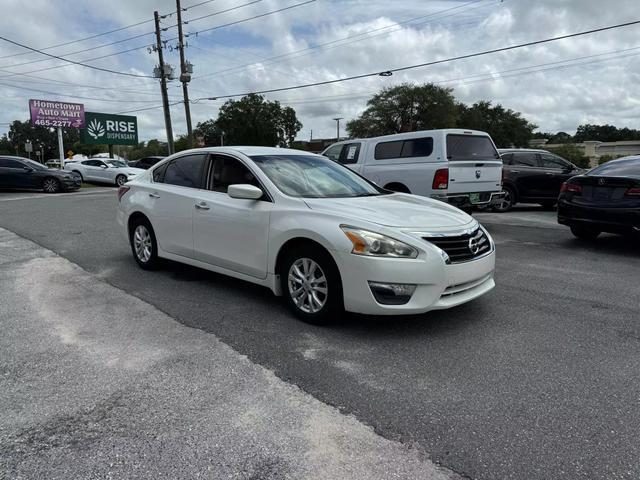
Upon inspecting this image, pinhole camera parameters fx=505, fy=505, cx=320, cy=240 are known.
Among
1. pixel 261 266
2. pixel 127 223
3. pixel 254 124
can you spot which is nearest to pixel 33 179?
pixel 127 223

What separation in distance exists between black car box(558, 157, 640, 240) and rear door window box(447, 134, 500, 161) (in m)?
2.19

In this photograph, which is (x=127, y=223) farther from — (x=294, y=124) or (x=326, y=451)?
(x=294, y=124)

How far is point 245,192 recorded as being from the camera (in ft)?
15.4

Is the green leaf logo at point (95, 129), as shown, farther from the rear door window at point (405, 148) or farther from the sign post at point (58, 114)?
the rear door window at point (405, 148)

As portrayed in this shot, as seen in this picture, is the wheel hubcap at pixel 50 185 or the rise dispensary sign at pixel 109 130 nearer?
the wheel hubcap at pixel 50 185

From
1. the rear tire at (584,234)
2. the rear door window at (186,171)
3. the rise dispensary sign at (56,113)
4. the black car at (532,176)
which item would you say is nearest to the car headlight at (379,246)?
the rear door window at (186,171)

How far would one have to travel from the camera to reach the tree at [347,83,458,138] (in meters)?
60.4

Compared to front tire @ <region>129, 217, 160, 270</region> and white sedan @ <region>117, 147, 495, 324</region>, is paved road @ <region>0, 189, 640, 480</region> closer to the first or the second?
front tire @ <region>129, 217, 160, 270</region>

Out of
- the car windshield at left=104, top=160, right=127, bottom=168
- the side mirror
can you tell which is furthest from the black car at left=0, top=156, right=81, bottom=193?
the side mirror

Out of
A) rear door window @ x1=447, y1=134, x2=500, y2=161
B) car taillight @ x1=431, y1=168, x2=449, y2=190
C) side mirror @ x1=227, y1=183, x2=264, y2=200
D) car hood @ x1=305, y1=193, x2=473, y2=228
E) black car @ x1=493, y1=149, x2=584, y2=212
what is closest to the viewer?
car hood @ x1=305, y1=193, x2=473, y2=228

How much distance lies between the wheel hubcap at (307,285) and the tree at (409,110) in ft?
188

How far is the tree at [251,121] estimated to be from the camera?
247 ft

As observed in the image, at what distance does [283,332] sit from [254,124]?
74.4 m

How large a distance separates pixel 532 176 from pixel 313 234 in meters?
10.7
